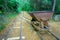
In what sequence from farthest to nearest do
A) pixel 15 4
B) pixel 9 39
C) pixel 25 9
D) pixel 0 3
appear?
pixel 25 9
pixel 15 4
pixel 0 3
pixel 9 39

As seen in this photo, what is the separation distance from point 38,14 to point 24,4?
17779 mm

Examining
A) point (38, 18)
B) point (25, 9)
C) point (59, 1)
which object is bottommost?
point (25, 9)

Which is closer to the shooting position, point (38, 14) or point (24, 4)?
point (38, 14)

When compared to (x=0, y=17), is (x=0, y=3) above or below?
above

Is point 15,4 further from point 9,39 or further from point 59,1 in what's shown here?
point 9,39

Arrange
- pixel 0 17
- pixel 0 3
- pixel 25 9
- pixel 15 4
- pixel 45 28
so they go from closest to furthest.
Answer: pixel 45 28 → pixel 0 17 → pixel 0 3 → pixel 15 4 → pixel 25 9

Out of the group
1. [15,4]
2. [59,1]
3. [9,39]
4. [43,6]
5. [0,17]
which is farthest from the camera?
[15,4]

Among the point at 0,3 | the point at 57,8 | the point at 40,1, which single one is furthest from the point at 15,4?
the point at 57,8

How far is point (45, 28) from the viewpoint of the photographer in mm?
7820

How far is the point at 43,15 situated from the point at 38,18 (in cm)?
42

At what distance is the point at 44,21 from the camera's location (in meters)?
8.31

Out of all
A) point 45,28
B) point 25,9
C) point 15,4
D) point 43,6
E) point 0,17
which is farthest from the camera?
point 25,9

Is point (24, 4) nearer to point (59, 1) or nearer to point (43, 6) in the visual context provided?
point (43, 6)

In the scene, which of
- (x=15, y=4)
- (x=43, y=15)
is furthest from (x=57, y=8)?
(x=15, y=4)
